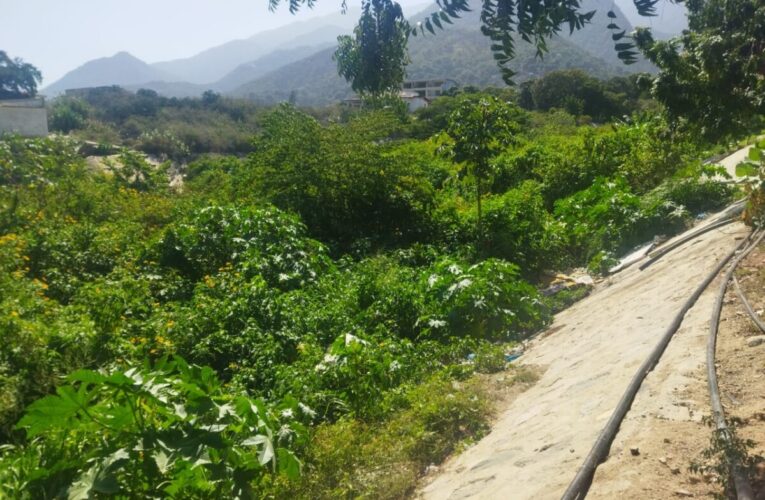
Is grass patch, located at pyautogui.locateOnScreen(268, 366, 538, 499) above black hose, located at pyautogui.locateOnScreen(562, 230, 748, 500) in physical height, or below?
below

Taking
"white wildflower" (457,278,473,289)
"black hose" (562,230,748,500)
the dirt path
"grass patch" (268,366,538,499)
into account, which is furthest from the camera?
"white wildflower" (457,278,473,289)

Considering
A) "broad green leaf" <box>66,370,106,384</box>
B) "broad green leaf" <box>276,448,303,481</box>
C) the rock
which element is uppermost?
"broad green leaf" <box>66,370,106,384</box>

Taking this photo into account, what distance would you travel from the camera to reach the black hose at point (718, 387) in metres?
2.35

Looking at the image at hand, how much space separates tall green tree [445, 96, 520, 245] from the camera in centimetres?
982

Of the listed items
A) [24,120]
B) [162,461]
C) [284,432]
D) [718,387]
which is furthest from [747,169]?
[24,120]

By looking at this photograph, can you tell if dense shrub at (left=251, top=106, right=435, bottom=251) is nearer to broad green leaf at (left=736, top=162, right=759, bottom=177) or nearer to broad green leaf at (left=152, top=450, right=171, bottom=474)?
broad green leaf at (left=736, top=162, right=759, bottom=177)

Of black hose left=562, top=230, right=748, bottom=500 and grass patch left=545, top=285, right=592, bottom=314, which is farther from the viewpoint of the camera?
grass patch left=545, top=285, right=592, bottom=314

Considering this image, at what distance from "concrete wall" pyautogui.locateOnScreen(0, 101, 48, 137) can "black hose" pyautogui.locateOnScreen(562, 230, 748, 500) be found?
33.4 m

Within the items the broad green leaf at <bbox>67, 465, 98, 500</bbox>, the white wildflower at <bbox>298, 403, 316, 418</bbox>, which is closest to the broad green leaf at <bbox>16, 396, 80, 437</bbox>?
the broad green leaf at <bbox>67, 465, 98, 500</bbox>

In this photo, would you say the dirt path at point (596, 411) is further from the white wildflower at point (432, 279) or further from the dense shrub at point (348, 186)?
the dense shrub at point (348, 186)

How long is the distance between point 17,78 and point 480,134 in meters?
68.4

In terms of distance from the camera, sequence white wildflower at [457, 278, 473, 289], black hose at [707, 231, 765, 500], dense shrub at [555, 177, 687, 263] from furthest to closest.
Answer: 1. dense shrub at [555, 177, 687, 263]
2. white wildflower at [457, 278, 473, 289]
3. black hose at [707, 231, 765, 500]

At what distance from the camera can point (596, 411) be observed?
11.7 feet

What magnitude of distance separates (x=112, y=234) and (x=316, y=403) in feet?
21.8
